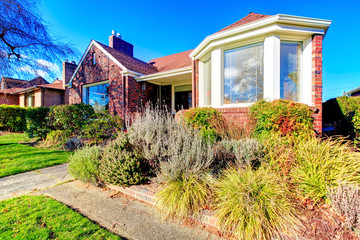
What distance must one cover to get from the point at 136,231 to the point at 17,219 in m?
1.55

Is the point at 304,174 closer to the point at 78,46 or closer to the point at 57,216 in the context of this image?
the point at 57,216

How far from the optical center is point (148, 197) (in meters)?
2.49

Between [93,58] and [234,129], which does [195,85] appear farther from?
[93,58]

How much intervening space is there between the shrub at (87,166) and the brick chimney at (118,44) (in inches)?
398

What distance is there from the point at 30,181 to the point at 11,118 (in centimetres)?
1141

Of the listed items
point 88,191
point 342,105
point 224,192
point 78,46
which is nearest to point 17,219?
point 88,191

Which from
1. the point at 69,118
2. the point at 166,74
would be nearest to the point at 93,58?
the point at 69,118

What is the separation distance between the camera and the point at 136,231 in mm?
1877

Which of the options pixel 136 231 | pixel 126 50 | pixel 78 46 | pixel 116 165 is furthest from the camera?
pixel 126 50

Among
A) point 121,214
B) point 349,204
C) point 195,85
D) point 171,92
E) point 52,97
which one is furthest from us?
point 52,97

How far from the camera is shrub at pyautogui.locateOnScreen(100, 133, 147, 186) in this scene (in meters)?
2.70

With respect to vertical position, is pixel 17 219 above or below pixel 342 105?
below

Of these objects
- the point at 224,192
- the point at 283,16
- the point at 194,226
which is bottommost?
the point at 194,226

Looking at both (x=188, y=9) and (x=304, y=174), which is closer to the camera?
(x=304, y=174)
